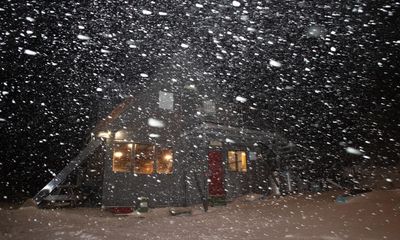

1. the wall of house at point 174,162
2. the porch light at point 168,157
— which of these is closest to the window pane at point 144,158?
the wall of house at point 174,162

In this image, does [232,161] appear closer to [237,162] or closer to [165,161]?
[237,162]

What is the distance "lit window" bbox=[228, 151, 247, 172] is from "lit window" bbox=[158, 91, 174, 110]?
413 centimetres

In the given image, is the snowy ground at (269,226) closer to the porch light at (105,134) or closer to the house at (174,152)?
the house at (174,152)

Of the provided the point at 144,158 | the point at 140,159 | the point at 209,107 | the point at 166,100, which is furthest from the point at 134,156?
the point at 209,107

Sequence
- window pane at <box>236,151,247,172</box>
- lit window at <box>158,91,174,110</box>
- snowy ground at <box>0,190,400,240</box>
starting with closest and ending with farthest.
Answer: snowy ground at <box>0,190,400,240</box>, lit window at <box>158,91,174,110</box>, window pane at <box>236,151,247,172</box>

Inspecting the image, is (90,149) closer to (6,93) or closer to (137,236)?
Result: (137,236)

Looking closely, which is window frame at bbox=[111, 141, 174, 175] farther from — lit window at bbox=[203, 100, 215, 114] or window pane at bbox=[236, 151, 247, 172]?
window pane at bbox=[236, 151, 247, 172]

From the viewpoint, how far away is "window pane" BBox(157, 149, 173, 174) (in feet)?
41.2

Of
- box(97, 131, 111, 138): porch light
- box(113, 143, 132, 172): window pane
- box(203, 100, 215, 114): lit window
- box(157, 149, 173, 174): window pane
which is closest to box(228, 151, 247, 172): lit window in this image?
box(203, 100, 215, 114): lit window

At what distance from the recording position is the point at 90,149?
12117 millimetres

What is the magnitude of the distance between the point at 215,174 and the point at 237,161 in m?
1.62

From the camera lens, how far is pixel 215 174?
45.4 feet

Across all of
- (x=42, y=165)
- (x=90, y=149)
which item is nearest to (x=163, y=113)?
(x=90, y=149)

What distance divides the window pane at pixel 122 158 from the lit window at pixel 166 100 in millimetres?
2688
